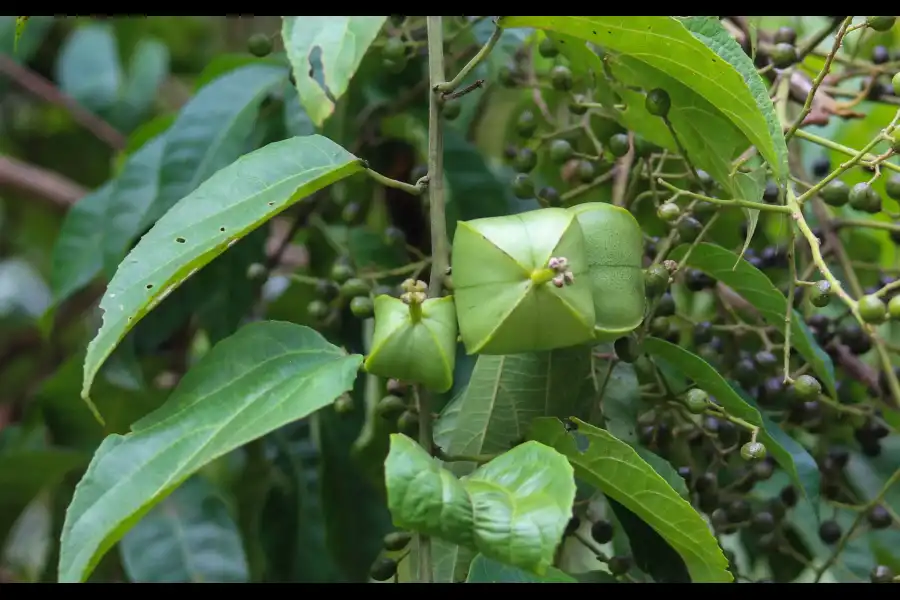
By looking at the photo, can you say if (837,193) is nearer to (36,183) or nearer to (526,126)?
(526,126)

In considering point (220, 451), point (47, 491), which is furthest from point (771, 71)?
point (47, 491)

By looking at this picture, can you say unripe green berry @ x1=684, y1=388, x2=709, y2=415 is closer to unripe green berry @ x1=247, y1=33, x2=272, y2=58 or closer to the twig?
the twig

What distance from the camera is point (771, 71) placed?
64 centimetres

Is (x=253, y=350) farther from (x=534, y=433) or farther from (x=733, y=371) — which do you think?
(x=733, y=371)

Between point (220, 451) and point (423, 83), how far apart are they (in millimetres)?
482

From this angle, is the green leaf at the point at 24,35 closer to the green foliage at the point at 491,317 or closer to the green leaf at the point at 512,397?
the green foliage at the point at 491,317

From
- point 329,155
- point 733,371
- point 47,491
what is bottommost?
point 47,491

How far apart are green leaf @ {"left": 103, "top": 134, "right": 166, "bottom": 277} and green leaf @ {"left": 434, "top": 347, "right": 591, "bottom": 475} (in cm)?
33

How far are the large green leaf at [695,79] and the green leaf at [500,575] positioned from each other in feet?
0.75

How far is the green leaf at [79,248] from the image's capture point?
778 millimetres

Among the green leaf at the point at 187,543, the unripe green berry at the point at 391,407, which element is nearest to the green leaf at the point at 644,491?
the unripe green berry at the point at 391,407

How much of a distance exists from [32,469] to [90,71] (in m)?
0.53

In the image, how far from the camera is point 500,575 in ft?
1.47

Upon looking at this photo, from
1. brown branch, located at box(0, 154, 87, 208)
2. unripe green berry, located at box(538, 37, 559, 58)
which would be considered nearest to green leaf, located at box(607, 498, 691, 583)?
unripe green berry, located at box(538, 37, 559, 58)
